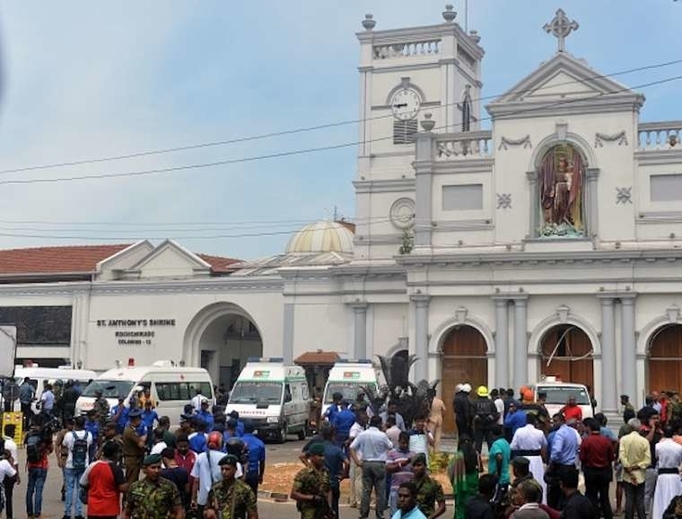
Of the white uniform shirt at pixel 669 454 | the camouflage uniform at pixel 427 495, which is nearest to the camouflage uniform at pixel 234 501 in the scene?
the camouflage uniform at pixel 427 495

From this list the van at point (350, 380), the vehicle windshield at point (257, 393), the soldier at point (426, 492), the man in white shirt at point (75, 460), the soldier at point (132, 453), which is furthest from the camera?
the vehicle windshield at point (257, 393)

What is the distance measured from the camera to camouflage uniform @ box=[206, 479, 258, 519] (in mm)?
10398

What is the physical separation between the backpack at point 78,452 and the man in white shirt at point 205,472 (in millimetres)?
3301

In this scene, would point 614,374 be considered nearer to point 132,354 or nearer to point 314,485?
point 132,354

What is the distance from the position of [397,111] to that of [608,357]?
43.6ft

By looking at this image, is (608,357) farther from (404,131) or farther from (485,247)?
(404,131)

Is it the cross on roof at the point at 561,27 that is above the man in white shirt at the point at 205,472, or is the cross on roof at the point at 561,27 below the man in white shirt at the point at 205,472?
above

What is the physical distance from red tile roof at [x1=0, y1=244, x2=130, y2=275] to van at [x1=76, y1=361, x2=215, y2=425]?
16.4m

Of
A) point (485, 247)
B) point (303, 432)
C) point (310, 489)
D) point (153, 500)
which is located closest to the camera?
point (153, 500)

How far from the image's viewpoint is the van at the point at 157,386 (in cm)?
3009

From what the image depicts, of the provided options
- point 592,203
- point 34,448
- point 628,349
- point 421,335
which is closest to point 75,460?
point 34,448

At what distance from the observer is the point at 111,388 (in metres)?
30.5

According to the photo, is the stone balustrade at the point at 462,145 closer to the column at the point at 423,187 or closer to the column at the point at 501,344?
the column at the point at 423,187

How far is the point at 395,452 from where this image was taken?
14906 mm
